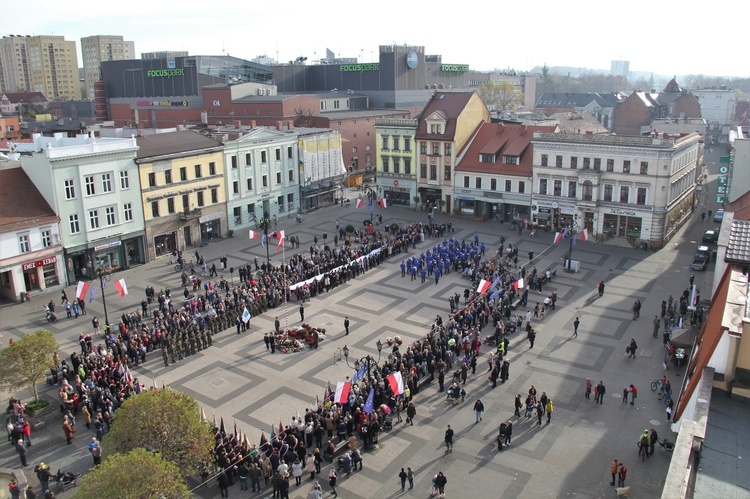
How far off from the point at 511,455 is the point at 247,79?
9736 centimetres

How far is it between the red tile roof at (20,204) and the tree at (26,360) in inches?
670

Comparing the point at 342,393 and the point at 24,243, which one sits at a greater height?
the point at 24,243

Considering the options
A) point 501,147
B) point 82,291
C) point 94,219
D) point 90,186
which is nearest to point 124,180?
point 90,186

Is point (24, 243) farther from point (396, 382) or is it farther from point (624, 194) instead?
point (624, 194)

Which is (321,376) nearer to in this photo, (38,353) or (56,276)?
(38,353)

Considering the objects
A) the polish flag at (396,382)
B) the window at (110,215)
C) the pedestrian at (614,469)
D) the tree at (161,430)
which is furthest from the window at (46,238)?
the pedestrian at (614,469)

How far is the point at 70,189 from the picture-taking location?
45.0 meters

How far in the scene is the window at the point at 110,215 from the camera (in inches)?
1871

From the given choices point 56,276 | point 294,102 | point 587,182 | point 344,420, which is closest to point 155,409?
point 344,420

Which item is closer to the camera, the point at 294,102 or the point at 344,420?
the point at 344,420

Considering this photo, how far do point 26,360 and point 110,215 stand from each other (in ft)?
73.6

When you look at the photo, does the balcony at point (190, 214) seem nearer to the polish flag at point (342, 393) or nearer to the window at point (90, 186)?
the window at point (90, 186)

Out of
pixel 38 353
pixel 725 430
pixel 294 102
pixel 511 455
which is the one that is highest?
pixel 294 102

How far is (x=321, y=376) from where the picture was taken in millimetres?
31703
